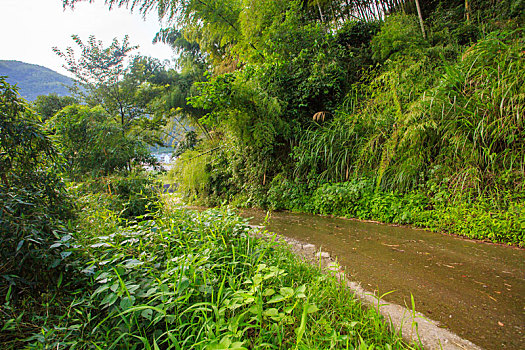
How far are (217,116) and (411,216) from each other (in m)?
3.60

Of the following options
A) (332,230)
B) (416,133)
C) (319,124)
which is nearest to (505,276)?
(332,230)

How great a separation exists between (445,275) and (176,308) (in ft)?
5.77

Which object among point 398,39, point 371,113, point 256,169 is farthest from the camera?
point 256,169

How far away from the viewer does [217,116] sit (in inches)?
179

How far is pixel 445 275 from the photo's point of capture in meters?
1.61

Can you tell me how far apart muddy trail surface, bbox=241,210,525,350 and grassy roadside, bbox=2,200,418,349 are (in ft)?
1.34

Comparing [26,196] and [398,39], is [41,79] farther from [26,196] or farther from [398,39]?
[398,39]

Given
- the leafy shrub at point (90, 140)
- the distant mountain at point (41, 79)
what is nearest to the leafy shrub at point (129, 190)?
the leafy shrub at point (90, 140)

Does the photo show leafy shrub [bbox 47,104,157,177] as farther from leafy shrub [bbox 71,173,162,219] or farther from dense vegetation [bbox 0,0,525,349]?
leafy shrub [bbox 71,173,162,219]

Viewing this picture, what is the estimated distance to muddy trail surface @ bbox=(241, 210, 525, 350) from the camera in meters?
1.13

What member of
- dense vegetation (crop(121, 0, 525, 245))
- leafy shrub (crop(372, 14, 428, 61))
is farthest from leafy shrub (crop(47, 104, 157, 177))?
leafy shrub (crop(372, 14, 428, 61))

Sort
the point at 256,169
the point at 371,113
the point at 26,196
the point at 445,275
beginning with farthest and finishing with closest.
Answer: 1. the point at 256,169
2. the point at 371,113
3. the point at 445,275
4. the point at 26,196

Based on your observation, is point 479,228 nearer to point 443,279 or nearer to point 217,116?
point 443,279

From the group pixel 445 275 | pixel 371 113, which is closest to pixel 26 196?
pixel 445 275
